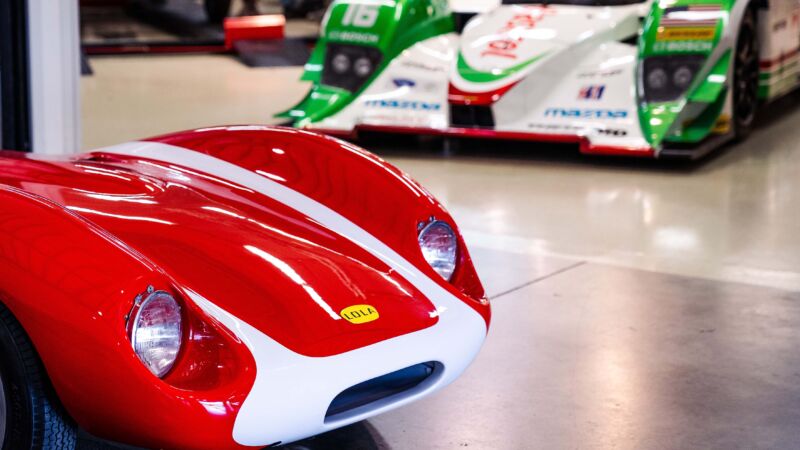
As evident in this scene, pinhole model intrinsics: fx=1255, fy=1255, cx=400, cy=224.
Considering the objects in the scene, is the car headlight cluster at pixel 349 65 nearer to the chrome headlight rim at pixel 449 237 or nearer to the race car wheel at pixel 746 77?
the race car wheel at pixel 746 77

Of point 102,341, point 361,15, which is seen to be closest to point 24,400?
point 102,341

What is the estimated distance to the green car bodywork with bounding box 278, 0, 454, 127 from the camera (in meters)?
6.15

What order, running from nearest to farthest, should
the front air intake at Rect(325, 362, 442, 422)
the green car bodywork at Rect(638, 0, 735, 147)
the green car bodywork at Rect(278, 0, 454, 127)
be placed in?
the front air intake at Rect(325, 362, 442, 422) → the green car bodywork at Rect(638, 0, 735, 147) → the green car bodywork at Rect(278, 0, 454, 127)

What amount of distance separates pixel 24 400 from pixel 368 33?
4204mm

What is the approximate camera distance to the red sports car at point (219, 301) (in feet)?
6.96

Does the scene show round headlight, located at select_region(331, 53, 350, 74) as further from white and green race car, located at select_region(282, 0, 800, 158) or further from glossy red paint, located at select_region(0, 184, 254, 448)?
glossy red paint, located at select_region(0, 184, 254, 448)

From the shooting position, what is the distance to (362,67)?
244 inches

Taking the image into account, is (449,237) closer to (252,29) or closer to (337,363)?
(337,363)

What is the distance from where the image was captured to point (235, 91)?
8.03 metres

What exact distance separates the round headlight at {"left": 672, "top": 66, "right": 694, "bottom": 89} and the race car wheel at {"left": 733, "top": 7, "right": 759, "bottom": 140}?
49 cm

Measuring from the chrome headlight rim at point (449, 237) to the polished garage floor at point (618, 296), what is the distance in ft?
1.24

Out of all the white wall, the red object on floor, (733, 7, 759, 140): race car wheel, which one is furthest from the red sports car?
the red object on floor

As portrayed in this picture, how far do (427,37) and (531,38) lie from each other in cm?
63

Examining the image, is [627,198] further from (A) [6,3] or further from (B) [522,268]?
(A) [6,3]
